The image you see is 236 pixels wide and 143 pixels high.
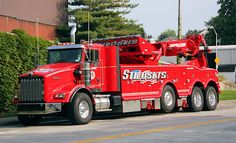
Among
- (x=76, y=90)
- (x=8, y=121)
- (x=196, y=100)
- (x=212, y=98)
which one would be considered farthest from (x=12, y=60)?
(x=212, y=98)

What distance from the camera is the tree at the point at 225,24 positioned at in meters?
95.8

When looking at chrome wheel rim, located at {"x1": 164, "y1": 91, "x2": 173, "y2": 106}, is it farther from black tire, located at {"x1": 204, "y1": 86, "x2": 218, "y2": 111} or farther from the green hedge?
the green hedge

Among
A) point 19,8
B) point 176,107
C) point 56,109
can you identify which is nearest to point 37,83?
point 56,109

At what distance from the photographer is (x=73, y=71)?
18.1 metres

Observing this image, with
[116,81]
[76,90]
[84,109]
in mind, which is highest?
[116,81]

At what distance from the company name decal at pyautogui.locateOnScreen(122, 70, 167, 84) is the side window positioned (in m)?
1.40

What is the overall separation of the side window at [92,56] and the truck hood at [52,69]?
61 cm

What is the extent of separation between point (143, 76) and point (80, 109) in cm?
386

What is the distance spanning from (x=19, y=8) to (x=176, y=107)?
22.9m

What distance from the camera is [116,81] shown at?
1958 centimetres

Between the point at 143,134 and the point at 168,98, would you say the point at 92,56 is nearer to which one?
the point at 168,98

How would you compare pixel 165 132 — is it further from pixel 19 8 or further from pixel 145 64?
pixel 19 8

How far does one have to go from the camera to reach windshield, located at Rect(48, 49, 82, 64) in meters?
18.6

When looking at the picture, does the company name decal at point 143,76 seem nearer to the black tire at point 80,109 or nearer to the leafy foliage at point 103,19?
the black tire at point 80,109
